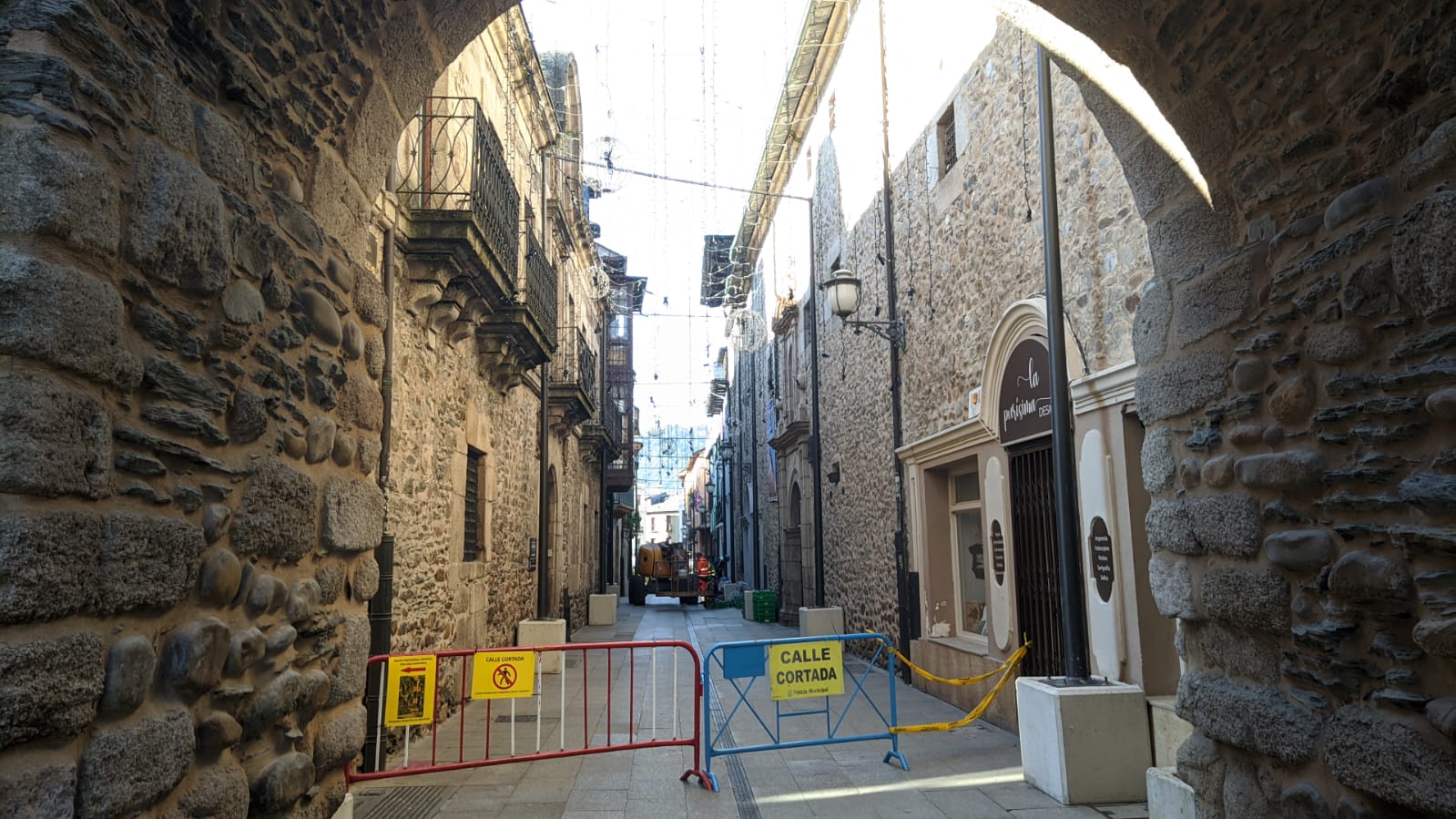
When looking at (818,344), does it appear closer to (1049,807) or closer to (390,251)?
(390,251)

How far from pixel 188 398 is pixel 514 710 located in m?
6.24

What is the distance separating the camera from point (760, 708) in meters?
8.53

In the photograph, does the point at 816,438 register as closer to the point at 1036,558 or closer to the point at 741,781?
the point at 1036,558

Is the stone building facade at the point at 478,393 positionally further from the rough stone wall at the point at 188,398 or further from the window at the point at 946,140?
the window at the point at 946,140

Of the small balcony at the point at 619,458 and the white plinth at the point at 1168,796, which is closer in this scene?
the white plinth at the point at 1168,796

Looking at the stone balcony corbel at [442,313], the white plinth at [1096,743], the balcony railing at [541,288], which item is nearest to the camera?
the white plinth at [1096,743]

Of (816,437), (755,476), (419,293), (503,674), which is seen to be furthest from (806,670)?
(755,476)

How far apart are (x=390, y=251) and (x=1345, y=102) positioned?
18.7 ft

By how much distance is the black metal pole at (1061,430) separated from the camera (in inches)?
207

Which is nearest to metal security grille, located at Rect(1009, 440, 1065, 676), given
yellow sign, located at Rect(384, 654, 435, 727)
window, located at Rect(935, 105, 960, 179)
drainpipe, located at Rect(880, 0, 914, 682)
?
drainpipe, located at Rect(880, 0, 914, 682)

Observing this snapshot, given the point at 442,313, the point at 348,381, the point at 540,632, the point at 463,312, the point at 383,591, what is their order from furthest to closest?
the point at 540,632
the point at 463,312
the point at 442,313
the point at 383,591
the point at 348,381

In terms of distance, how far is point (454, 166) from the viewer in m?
7.94

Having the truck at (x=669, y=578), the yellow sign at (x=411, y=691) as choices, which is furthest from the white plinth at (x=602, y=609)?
the yellow sign at (x=411, y=691)

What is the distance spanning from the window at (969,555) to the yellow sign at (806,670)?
3122 mm
